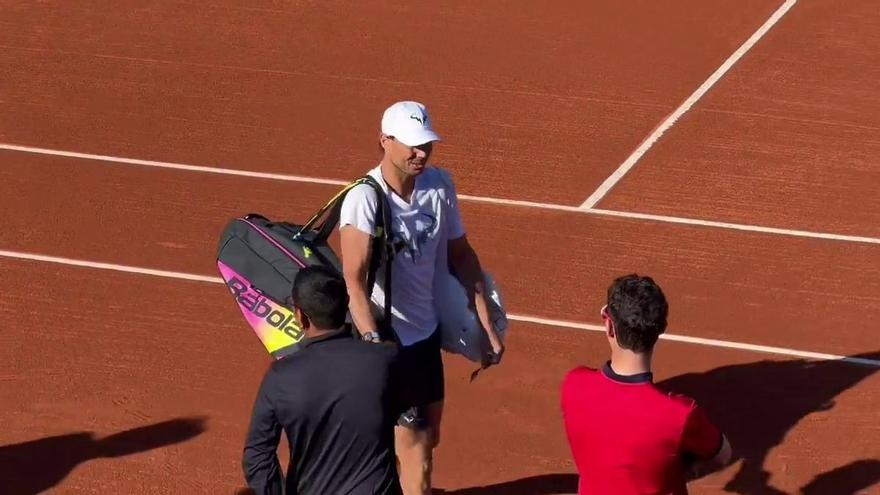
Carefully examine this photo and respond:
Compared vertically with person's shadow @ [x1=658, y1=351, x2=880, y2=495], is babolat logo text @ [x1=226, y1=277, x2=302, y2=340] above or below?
above

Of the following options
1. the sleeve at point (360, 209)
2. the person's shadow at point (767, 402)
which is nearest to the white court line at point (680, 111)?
the person's shadow at point (767, 402)

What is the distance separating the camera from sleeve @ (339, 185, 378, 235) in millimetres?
6531

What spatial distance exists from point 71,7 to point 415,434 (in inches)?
478

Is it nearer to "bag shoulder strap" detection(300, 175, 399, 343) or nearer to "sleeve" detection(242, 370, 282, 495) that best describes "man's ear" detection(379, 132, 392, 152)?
"bag shoulder strap" detection(300, 175, 399, 343)

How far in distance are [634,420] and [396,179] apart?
87.9 inches

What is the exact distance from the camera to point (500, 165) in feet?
42.2

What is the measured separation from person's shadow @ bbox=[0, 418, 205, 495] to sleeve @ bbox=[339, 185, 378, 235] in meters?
2.76

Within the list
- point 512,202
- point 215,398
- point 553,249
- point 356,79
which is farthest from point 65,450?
point 356,79

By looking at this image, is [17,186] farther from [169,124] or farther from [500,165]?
[500,165]

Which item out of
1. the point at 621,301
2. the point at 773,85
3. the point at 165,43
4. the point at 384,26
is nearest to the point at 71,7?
the point at 165,43

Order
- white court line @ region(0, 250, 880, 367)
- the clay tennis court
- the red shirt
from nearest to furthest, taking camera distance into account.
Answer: the red shirt, the clay tennis court, white court line @ region(0, 250, 880, 367)

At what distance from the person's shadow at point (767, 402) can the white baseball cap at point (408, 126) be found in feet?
9.93

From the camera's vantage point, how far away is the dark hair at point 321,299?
17.5ft

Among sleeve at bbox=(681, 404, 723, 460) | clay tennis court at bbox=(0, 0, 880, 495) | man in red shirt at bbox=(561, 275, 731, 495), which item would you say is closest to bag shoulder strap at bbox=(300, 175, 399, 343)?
man in red shirt at bbox=(561, 275, 731, 495)
